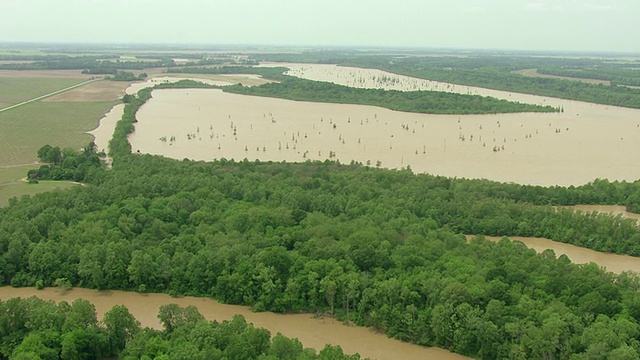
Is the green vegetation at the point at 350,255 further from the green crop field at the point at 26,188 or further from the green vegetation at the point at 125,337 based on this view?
the green crop field at the point at 26,188

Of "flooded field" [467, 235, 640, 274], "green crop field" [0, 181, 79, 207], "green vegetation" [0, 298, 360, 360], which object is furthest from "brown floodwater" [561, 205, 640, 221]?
"green crop field" [0, 181, 79, 207]

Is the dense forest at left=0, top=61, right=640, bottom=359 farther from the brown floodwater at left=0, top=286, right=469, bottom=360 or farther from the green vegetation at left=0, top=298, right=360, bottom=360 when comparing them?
the brown floodwater at left=0, top=286, right=469, bottom=360

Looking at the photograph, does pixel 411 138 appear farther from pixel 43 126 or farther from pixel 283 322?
pixel 43 126

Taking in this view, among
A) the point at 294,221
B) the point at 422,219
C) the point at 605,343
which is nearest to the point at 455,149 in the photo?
the point at 422,219

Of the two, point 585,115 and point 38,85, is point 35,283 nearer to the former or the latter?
point 585,115

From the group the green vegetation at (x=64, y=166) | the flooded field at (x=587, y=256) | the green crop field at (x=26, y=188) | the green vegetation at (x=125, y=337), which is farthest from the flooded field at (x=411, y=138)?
the green vegetation at (x=125, y=337)

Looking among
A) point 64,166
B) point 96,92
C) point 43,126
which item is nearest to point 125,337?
point 64,166
